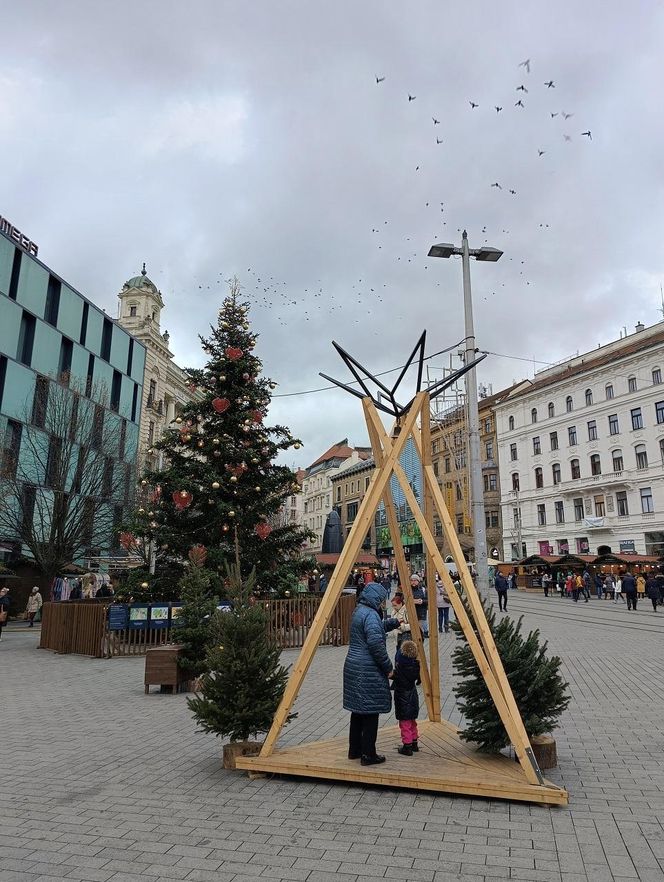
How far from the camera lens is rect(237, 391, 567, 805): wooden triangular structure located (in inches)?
197

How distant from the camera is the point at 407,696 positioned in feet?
A: 19.4

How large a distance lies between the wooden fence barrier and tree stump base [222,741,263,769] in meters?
7.92

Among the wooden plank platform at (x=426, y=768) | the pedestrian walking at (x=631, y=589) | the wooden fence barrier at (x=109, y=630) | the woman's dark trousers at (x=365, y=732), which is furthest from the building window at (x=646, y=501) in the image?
the woman's dark trousers at (x=365, y=732)

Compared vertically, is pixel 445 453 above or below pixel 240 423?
above

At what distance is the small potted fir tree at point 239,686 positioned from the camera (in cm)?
579

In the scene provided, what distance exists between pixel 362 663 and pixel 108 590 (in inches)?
759

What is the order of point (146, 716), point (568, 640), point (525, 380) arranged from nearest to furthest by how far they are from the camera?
1. point (146, 716)
2. point (568, 640)
3. point (525, 380)

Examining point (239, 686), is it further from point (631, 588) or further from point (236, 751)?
point (631, 588)

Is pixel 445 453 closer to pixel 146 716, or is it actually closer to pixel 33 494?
pixel 33 494

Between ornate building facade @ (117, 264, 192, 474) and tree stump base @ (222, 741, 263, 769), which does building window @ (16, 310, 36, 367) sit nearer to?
ornate building facade @ (117, 264, 192, 474)

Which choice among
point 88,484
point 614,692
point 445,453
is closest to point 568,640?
point 614,692

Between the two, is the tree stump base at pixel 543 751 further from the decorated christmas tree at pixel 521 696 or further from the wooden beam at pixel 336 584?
the wooden beam at pixel 336 584

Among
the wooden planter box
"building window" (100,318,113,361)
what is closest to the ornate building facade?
"building window" (100,318,113,361)

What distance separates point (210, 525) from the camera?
52.9 ft
